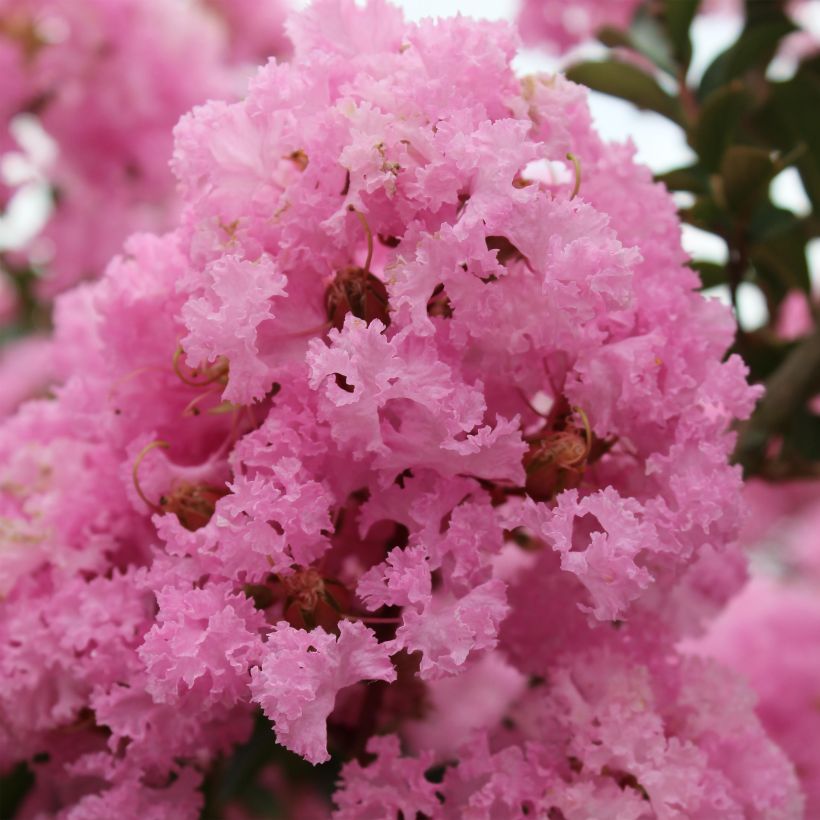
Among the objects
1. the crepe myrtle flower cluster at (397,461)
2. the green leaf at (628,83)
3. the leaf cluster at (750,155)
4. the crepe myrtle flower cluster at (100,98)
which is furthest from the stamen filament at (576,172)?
the crepe myrtle flower cluster at (100,98)

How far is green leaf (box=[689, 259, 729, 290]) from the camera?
926mm

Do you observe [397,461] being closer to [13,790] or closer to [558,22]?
[13,790]

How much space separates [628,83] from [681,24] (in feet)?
0.23

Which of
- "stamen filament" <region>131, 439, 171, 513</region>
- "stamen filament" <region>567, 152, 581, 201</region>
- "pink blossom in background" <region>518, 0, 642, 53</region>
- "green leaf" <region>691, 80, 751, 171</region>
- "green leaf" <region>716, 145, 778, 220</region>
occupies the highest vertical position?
"pink blossom in background" <region>518, 0, 642, 53</region>

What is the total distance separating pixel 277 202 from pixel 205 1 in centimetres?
146

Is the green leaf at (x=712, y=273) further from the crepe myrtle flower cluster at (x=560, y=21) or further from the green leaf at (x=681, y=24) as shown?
the crepe myrtle flower cluster at (x=560, y=21)

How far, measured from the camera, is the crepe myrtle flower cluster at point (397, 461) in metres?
0.56

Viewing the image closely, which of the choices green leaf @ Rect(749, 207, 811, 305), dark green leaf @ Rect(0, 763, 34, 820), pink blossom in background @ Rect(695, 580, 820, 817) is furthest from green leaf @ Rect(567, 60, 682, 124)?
dark green leaf @ Rect(0, 763, 34, 820)

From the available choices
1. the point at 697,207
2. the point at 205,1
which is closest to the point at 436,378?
the point at 697,207

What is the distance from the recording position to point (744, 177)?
0.83 metres

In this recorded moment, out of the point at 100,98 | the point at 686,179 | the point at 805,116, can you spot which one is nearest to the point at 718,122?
the point at 686,179

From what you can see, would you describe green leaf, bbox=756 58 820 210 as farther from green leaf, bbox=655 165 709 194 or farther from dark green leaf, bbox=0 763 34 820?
dark green leaf, bbox=0 763 34 820

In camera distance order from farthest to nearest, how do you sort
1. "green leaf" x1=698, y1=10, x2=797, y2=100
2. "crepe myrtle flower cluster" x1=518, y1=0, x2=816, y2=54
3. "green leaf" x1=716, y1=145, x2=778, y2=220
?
"crepe myrtle flower cluster" x1=518, y1=0, x2=816, y2=54 → "green leaf" x1=698, y1=10, x2=797, y2=100 → "green leaf" x1=716, y1=145, x2=778, y2=220

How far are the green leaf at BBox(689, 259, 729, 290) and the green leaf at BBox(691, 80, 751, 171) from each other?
0.08 metres
